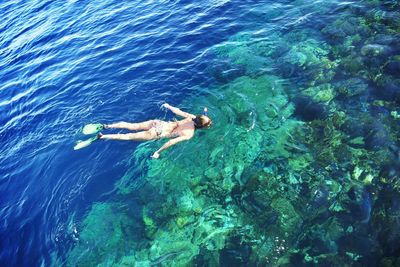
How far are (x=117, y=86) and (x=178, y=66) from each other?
3.39 m

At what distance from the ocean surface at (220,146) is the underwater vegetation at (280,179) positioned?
0.05 metres

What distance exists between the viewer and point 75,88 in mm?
17344

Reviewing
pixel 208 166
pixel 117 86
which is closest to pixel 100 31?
pixel 117 86

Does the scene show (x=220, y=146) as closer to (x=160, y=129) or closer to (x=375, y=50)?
(x=160, y=129)

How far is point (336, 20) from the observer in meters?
16.9

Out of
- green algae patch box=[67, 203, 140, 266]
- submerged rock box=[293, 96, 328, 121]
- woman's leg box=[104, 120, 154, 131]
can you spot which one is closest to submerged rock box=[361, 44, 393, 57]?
submerged rock box=[293, 96, 328, 121]

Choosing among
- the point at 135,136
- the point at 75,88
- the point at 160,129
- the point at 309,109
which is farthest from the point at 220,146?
the point at 75,88

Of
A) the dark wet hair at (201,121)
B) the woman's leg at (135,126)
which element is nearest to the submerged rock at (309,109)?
the dark wet hair at (201,121)

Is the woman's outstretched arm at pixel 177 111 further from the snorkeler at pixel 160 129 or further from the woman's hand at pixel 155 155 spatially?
the woman's hand at pixel 155 155

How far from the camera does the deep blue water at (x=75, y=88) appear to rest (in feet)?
40.0

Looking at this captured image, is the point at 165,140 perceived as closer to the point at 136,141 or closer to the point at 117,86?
the point at 136,141

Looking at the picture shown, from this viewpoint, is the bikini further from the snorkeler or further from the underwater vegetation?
the underwater vegetation

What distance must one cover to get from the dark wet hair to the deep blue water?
2493mm

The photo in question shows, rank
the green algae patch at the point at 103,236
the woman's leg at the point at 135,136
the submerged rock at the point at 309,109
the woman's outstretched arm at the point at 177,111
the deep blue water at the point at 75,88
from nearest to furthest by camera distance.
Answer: the green algae patch at the point at 103,236
the deep blue water at the point at 75,88
the submerged rock at the point at 309,109
the woman's leg at the point at 135,136
the woman's outstretched arm at the point at 177,111
